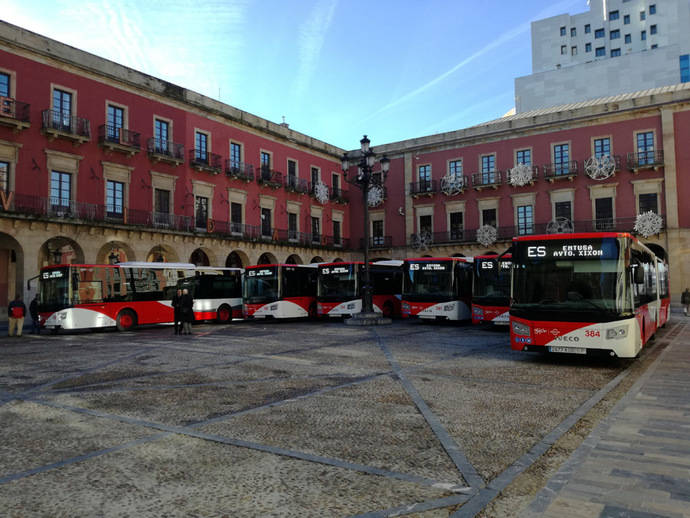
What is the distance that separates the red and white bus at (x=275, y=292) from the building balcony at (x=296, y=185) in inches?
507

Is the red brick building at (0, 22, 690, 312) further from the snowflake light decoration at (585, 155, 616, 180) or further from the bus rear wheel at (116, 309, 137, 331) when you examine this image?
the bus rear wheel at (116, 309, 137, 331)

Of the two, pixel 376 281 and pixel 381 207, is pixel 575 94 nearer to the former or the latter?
pixel 381 207

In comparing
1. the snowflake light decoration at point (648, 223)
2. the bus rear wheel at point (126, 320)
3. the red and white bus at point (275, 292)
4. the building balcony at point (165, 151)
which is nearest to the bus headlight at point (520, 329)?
the red and white bus at point (275, 292)

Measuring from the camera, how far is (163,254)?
1159 inches

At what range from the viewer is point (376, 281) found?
80.1ft

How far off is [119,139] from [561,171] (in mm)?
25835

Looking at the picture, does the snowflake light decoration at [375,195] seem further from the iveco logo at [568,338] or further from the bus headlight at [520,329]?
the iveco logo at [568,338]

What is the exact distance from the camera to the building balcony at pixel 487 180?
117 ft

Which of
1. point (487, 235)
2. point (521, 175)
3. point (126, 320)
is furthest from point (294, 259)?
point (126, 320)

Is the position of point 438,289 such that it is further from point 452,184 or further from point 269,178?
point 452,184

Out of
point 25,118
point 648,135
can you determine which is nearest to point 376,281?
point 25,118

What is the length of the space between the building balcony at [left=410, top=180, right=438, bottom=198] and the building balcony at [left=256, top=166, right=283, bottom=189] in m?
9.87

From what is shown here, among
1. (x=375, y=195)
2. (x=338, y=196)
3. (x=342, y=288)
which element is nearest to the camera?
(x=342, y=288)

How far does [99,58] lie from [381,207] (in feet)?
71.0
